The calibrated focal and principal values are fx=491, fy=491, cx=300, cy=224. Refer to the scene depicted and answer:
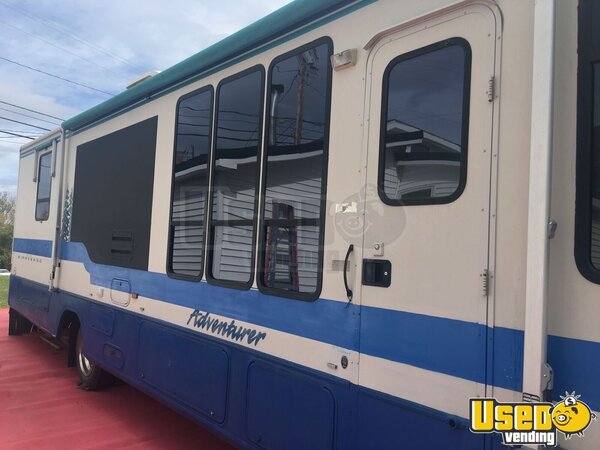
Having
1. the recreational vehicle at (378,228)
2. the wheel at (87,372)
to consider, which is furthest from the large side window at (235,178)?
the wheel at (87,372)

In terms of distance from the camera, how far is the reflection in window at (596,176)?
165 cm

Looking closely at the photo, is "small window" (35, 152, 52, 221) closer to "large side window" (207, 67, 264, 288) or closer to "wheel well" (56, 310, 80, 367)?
"wheel well" (56, 310, 80, 367)

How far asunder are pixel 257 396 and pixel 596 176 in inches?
81.9

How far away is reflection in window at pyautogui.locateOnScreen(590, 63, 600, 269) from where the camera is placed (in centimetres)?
165

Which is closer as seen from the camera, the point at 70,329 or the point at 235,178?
the point at 235,178

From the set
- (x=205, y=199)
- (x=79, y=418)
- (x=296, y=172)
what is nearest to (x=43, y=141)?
(x=79, y=418)

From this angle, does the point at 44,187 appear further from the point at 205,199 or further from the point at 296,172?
the point at 296,172

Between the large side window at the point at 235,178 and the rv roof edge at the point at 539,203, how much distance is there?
1683mm

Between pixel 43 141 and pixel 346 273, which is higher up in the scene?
pixel 43 141

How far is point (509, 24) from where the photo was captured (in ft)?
6.27

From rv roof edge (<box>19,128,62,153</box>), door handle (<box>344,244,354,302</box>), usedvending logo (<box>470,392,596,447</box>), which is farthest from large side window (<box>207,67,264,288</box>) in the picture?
rv roof edge (<box>19,128,62,153</box>)

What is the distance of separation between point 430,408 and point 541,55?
1432mm

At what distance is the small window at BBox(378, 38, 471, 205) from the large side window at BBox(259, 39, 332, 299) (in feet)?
1.42

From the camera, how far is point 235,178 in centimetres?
324
